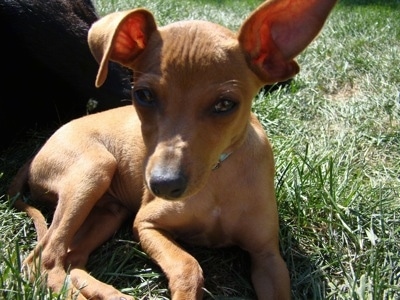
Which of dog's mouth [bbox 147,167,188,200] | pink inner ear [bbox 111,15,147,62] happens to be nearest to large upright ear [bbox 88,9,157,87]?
pink inner ear [bbox 111,15,147,62]

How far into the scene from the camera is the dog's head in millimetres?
2898

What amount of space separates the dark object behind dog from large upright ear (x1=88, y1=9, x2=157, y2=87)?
1.90 meters

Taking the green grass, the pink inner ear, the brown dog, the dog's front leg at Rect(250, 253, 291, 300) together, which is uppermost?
the pink inner ear

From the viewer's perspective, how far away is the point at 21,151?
4.97 metres

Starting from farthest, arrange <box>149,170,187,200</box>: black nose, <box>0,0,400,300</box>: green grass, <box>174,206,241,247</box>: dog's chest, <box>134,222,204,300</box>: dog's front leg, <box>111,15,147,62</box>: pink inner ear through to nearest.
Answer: <box>174,206,241,247</box>: dog's chest → <box>0,0,400,300</box>: green grass → <box>111,15,147,62</box>: pink inner ear → <box>134,222,204,300</box>: dog's front leg → <box>149,170,187,200</box>: black nose

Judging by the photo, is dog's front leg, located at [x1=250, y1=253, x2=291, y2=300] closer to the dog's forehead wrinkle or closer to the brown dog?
the brown dog

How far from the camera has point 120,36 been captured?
3264mm

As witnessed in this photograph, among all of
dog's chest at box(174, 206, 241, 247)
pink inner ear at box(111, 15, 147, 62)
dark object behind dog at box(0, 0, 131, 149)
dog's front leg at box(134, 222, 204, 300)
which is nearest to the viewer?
dog's front leg at box(134, 222, 204, 300)

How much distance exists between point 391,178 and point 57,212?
2402 millimetres

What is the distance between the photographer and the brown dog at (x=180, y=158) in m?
2.98

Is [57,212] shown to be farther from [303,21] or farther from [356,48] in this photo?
[356,48]

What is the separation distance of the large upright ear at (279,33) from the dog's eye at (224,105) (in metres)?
0.31

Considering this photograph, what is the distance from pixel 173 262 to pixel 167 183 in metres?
0.71

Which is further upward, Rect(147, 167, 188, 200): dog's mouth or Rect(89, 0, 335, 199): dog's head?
Rect(89, 0, 335, 199): dog's head
